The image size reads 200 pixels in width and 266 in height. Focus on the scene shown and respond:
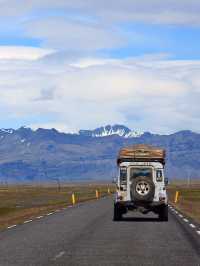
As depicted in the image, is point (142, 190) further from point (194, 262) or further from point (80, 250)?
point (194, 262)

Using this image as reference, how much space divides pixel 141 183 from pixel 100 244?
41.3 feet

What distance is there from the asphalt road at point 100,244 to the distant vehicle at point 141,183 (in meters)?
2.76

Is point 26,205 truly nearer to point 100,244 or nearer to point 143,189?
point 143,189

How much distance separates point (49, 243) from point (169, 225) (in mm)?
10804

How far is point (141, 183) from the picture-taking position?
116ft

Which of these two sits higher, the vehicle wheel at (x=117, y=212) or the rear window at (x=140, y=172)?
the rear window at (x=140, y=172)

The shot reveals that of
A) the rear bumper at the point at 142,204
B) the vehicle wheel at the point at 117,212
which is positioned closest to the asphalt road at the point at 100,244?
the rear bumper at the point at 142,204

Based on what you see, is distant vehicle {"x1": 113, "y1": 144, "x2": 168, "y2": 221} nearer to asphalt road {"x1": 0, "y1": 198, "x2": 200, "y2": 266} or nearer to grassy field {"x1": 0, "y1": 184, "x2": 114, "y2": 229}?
asphalt road {"x1": 0, "y1": 198, "x2": 200, "y2": 266}

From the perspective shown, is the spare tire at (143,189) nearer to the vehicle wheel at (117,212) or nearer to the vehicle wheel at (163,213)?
the vehicle wheel at (163,213)

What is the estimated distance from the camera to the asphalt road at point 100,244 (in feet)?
59.8

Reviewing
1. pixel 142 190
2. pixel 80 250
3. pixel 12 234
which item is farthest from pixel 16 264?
pixel 142 190

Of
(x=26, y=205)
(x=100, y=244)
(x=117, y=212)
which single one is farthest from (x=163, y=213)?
(x=26, y=205)

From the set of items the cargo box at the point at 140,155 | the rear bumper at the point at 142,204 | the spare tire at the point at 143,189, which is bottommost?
the rear bumper at the point at 142,204

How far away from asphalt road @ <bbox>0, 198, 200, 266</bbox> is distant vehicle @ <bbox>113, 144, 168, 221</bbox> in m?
2.76
